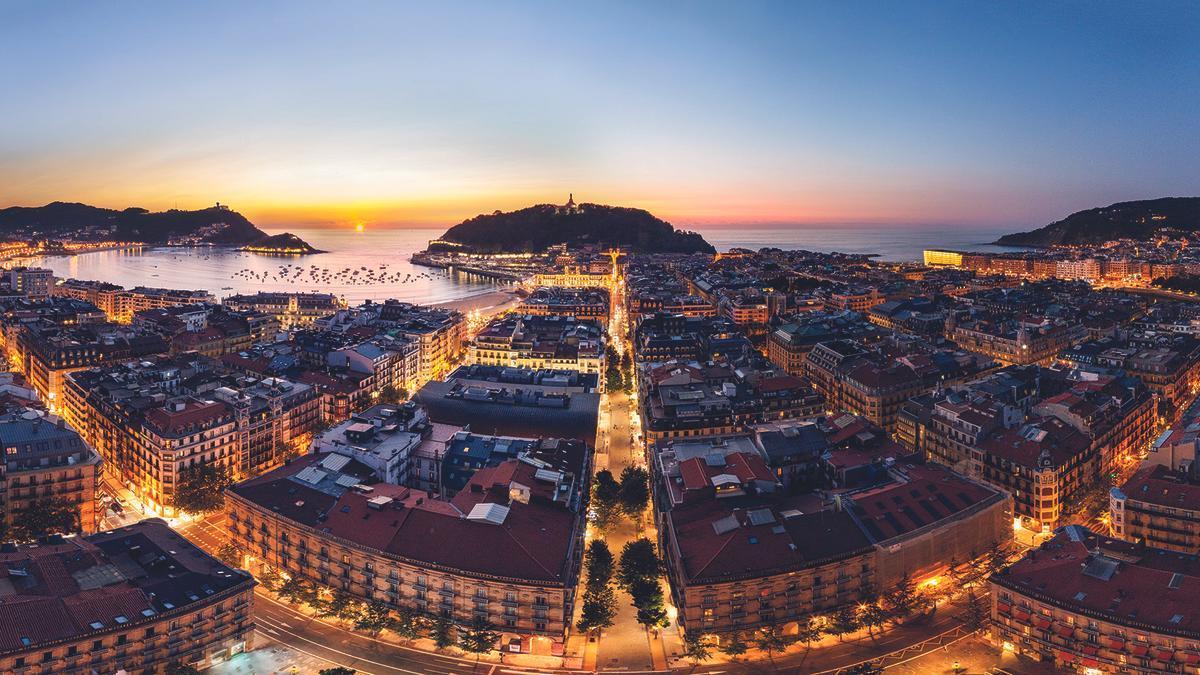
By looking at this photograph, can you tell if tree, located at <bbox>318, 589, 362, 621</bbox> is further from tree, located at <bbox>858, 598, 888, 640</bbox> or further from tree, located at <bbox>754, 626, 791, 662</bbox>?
tree, located at <bbox>858, 598, 888, 640</bbox>

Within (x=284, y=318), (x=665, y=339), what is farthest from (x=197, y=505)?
(x=284, y=318)

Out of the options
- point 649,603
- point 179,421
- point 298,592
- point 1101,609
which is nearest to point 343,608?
point 298,592

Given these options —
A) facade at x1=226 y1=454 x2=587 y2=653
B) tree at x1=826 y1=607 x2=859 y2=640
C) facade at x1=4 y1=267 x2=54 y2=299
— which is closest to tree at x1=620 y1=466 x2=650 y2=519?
facade at x1=226 y1=454 x2=587 y2=653

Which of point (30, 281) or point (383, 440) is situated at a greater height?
point (30, 281)

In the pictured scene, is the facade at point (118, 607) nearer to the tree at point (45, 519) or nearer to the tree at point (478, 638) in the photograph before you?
the tree at point (45, 519)

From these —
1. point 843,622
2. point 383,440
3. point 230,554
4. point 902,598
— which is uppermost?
point 383,440

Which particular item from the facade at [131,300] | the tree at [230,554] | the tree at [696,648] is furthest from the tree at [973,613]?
the facade at [131,300]

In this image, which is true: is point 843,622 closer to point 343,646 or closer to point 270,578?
point 343,646
